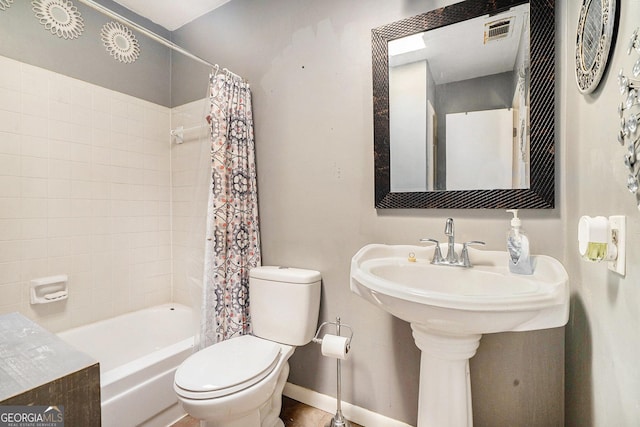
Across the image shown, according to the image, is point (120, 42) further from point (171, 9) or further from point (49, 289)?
point (49, 289)

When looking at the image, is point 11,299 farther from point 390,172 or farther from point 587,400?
point 587,400

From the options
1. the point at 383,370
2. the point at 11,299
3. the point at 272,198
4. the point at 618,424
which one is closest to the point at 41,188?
the point at 11,299

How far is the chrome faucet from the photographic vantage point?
3.95ft

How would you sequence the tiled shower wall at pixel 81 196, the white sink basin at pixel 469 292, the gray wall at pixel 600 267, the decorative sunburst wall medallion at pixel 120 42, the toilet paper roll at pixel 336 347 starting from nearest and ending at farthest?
the gray wall at pixel 600 267, the white sink basin at pixel 469 292, the toilet paper roll at pixel 336 347, the tiled shower wall at pixel 81 196, the decorative sunburst wall medallion at pixel 120 42

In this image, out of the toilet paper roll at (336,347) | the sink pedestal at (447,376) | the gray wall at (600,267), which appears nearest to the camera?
the gray wall at (600,267)

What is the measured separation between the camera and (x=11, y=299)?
1.57 m

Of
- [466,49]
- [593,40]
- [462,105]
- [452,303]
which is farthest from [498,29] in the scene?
[452,303]

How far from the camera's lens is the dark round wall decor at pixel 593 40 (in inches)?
28.1

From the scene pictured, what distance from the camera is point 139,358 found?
1.61 meters

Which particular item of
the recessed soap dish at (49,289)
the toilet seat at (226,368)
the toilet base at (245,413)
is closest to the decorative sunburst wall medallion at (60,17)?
the recessed soap dish at (49,289)

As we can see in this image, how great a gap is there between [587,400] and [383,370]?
0.77m

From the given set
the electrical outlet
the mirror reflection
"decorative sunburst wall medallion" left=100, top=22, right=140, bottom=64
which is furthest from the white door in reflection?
"decorative sunburst wall medallion" left=100, top=22, right=140, bottom=64

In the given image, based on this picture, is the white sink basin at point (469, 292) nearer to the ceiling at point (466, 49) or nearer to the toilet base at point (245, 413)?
the toilet base at point (245, 413)

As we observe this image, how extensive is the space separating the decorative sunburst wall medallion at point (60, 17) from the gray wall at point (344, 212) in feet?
2.92
